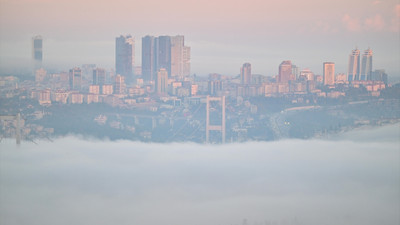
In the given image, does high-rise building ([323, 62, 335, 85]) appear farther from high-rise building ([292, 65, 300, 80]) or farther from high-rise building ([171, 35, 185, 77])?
high-rise building ([171, 35, 185, 77])

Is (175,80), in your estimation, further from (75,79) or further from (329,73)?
(329,73)

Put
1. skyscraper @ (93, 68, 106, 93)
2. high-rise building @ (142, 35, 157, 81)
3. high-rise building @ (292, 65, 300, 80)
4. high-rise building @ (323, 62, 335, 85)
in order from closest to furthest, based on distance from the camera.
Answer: skyscraper @ (93, 68, 106, 93) → high-rise building @ (323, 62, 335, 85) → high-rise building @ (292, 65, 300, 80) → high-rise building @ (142, 35, 157, 81)

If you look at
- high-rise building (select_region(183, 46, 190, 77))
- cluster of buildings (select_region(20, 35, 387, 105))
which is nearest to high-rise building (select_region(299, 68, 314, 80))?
cluster of buildings (select_region(20, 35, 387, 105))

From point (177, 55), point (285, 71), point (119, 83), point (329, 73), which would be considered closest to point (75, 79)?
point (119, 83)

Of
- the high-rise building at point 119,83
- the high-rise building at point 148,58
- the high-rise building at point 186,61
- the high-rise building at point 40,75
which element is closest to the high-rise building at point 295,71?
the high-rise building at point 186,61

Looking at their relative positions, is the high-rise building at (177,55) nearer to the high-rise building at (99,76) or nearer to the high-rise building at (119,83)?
the high-rise building at (119,83)

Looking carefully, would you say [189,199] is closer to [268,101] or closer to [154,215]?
[154,215]
